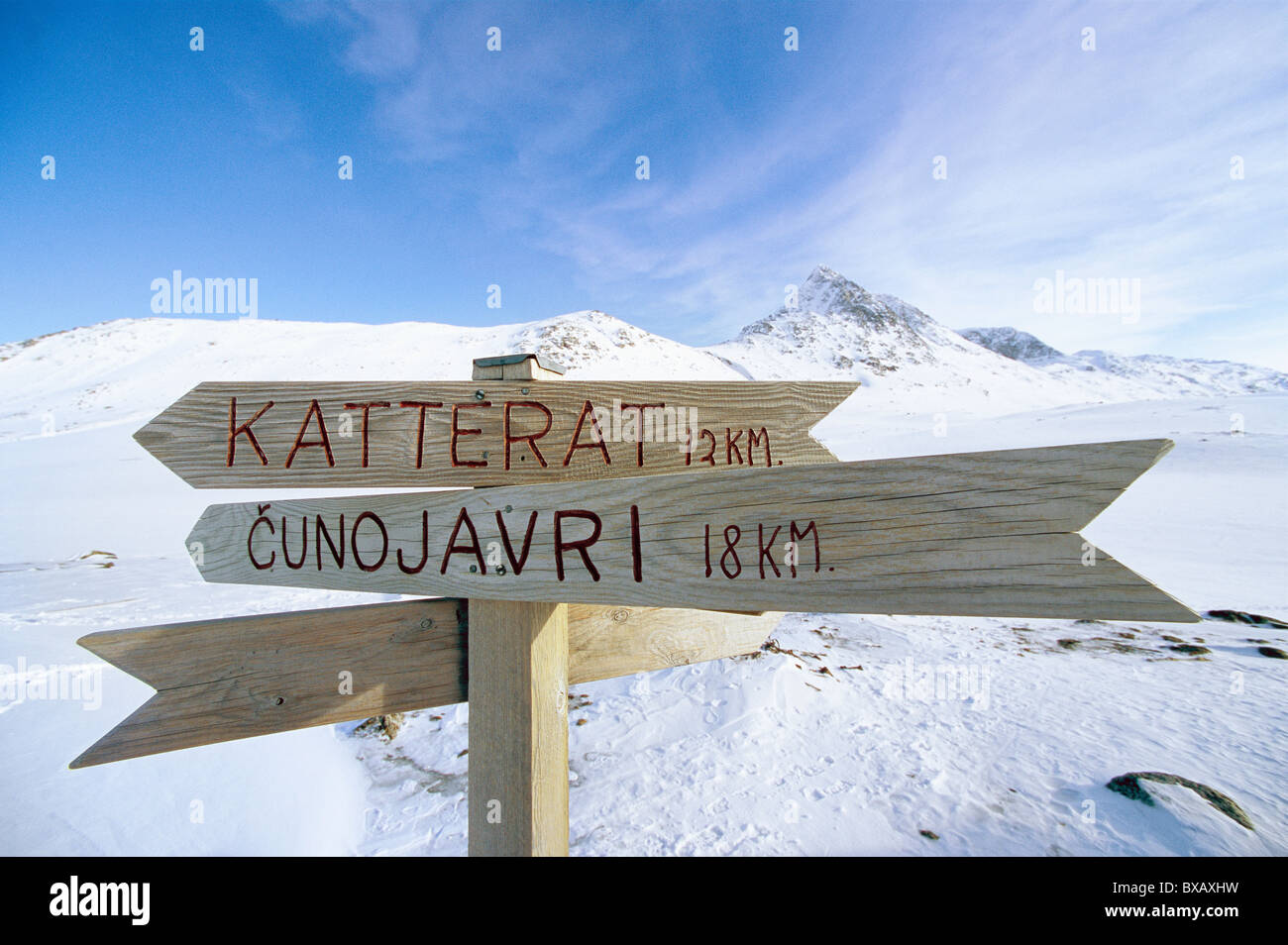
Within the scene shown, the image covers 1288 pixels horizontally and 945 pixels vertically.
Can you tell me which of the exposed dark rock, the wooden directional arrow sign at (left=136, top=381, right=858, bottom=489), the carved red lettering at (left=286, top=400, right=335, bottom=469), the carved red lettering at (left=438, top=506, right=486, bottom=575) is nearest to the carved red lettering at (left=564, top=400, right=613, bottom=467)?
the wooden directional arrow sign at (left=136, top=381, right=858, bottom=489)

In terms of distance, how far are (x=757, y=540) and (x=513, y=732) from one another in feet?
2.38

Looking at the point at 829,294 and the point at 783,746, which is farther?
the point at 829,294

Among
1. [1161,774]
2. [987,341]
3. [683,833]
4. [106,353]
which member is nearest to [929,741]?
[1161,774]

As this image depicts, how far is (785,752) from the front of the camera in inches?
→ 132

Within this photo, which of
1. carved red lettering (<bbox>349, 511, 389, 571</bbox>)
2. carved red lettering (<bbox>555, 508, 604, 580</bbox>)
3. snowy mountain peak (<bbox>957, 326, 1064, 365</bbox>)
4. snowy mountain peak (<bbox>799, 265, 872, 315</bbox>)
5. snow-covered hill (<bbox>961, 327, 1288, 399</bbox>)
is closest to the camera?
carved red lettering (<bbox>555, 508, 604, 580</bbox>)

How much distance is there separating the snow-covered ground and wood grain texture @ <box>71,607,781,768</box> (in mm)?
1835

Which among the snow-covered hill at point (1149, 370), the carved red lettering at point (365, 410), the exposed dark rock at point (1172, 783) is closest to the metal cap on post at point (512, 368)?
the carved red lettering at point (365, 410)

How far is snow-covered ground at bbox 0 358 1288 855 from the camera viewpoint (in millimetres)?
2580

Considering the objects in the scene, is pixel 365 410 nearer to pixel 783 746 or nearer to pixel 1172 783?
pixel 783 746

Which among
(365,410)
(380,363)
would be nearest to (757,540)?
(365,410)

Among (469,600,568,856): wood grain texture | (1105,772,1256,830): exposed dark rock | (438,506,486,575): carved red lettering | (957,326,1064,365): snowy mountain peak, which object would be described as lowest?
(1105,772,1256,830): exposed dark rock

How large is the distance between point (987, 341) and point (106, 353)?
19295 cm

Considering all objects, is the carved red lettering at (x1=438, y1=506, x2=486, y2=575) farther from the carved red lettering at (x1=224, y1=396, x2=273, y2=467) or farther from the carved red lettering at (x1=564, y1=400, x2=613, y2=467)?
the carved red lettering at (x1=224, y1=396, x2=273, y2=467)
